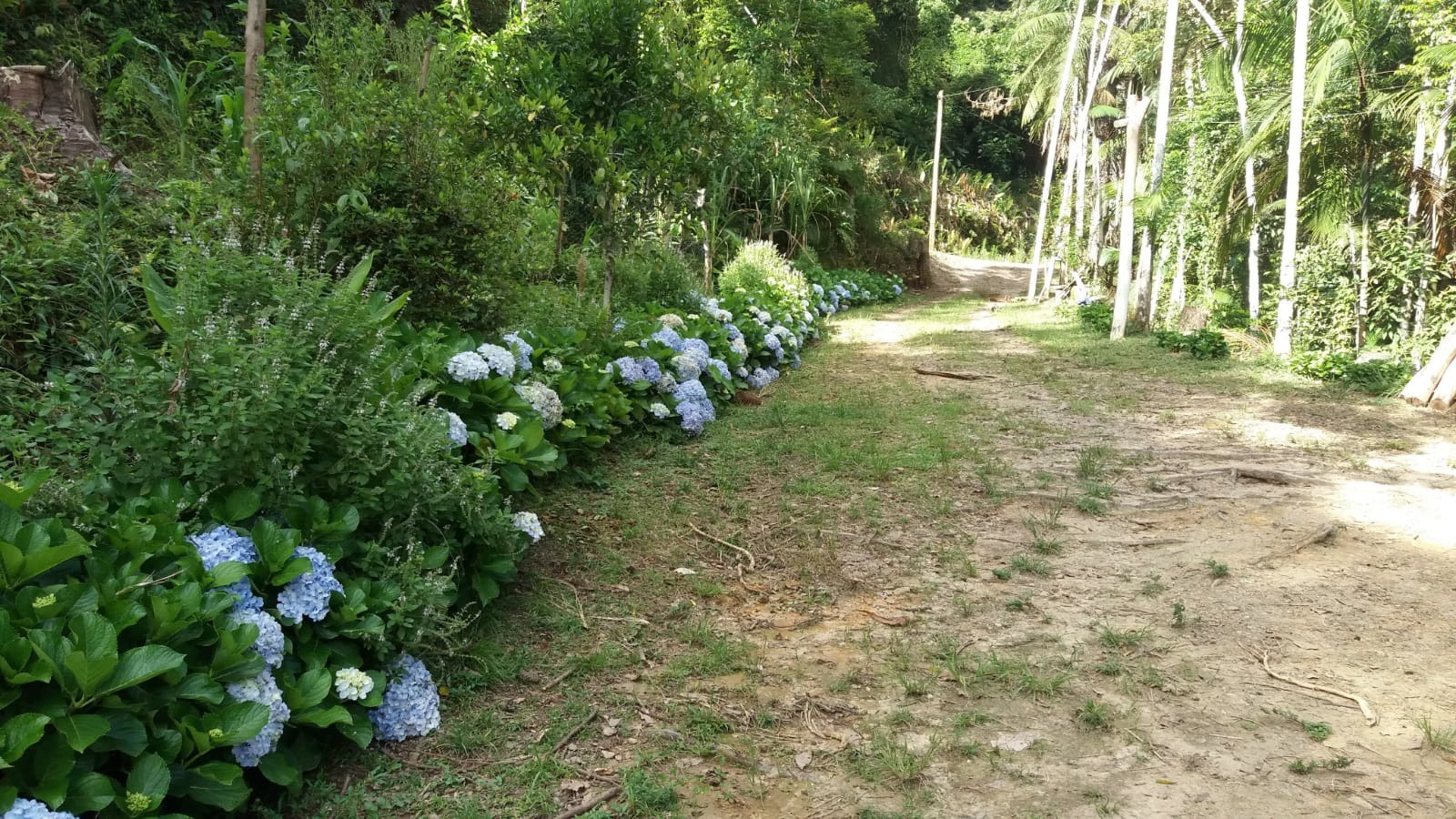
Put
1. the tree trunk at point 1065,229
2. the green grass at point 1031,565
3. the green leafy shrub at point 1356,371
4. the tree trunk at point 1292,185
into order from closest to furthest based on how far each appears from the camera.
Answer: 1. the green grass at point 1031,565
2. the green leafy shrub at point 1356,371
3. the tree trunk at point 1292,185
4. the tree trunk at point 1065,229

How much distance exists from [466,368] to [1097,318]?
1153 cm

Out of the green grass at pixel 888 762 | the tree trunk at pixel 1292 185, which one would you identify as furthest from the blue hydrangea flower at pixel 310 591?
the tree trunk at pixel 1292 185

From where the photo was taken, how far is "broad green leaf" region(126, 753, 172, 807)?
1.62 m

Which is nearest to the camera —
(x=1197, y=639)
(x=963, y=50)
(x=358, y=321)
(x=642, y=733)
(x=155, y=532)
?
(x=155, y=532)

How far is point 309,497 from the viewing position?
2.46 meters

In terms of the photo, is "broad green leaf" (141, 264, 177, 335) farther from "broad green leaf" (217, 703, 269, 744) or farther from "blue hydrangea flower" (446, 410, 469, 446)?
"broad green leaf" (217, 703, 269, 744)

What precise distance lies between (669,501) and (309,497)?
2081 mm

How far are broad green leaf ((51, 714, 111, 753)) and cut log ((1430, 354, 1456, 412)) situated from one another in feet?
28.8

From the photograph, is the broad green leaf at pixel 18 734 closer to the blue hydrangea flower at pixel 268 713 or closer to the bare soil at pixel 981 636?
the blue hydrangea flower at pixel 268 713

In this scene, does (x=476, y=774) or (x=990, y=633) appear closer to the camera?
(x=476, y=774)

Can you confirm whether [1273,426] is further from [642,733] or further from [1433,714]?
[642,733]

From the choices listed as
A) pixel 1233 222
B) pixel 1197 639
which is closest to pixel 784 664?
pixel 1197 639

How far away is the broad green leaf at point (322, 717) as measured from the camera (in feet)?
6.67

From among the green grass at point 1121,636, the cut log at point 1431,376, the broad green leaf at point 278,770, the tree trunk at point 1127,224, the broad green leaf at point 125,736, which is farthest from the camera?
the tree trunk at point 1127,224
